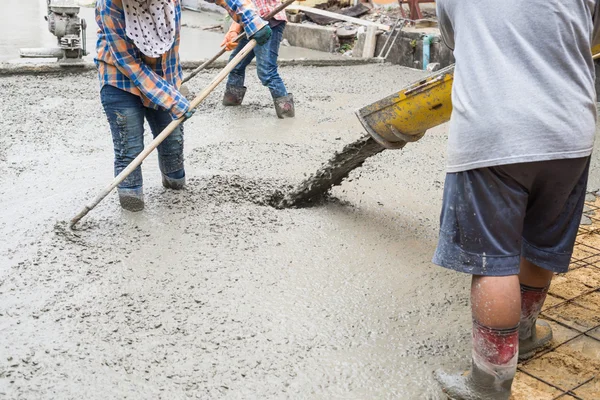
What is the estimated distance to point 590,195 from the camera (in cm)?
431

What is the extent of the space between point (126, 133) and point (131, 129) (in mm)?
35

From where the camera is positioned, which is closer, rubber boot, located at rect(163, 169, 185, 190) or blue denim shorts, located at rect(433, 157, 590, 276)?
blue denim shorts, located at rect(433, 157, 590, 276)

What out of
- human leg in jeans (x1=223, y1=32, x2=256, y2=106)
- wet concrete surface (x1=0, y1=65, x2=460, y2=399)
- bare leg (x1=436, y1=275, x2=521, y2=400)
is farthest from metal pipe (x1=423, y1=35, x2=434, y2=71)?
bare leg (x1=436, y1=275, x2=521, y2=400)

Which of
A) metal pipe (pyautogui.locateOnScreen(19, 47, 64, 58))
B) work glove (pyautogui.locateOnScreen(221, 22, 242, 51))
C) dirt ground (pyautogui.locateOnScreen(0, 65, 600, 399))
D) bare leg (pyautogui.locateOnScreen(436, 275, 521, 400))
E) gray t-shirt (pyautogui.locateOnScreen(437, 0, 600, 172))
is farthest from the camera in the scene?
metal pipe (pyautogui.locateOnScreen(19, 47, 64, 58))

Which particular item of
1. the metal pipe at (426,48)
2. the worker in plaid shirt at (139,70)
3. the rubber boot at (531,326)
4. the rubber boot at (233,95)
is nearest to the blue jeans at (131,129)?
the worker in plaid shirt at (139,70)

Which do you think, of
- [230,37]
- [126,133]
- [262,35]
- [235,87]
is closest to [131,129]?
[126,133]

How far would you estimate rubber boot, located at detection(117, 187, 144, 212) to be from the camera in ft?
12.2

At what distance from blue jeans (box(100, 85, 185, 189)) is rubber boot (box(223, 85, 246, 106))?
7.93ft

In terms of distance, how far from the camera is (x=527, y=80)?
1.90 metres

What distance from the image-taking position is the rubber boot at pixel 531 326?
2355mm

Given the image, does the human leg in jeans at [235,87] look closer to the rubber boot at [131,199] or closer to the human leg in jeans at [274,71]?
the human leg in jeans at [274,71]

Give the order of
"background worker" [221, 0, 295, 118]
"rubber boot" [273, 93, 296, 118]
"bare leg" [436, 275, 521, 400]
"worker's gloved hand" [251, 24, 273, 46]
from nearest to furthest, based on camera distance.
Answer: "bare leg" [436, 275, 521, 400]
"worker's gloved hand" [251, 24, 273, 46]
"background worker" [221, 0, 295, 118]
"rubber boot" [273, 93, 296, 118]

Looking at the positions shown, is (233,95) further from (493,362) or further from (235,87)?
(493,362)

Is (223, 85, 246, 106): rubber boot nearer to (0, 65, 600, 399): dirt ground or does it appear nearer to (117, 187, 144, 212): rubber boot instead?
(0, 65, 600, 399): dirt ground
